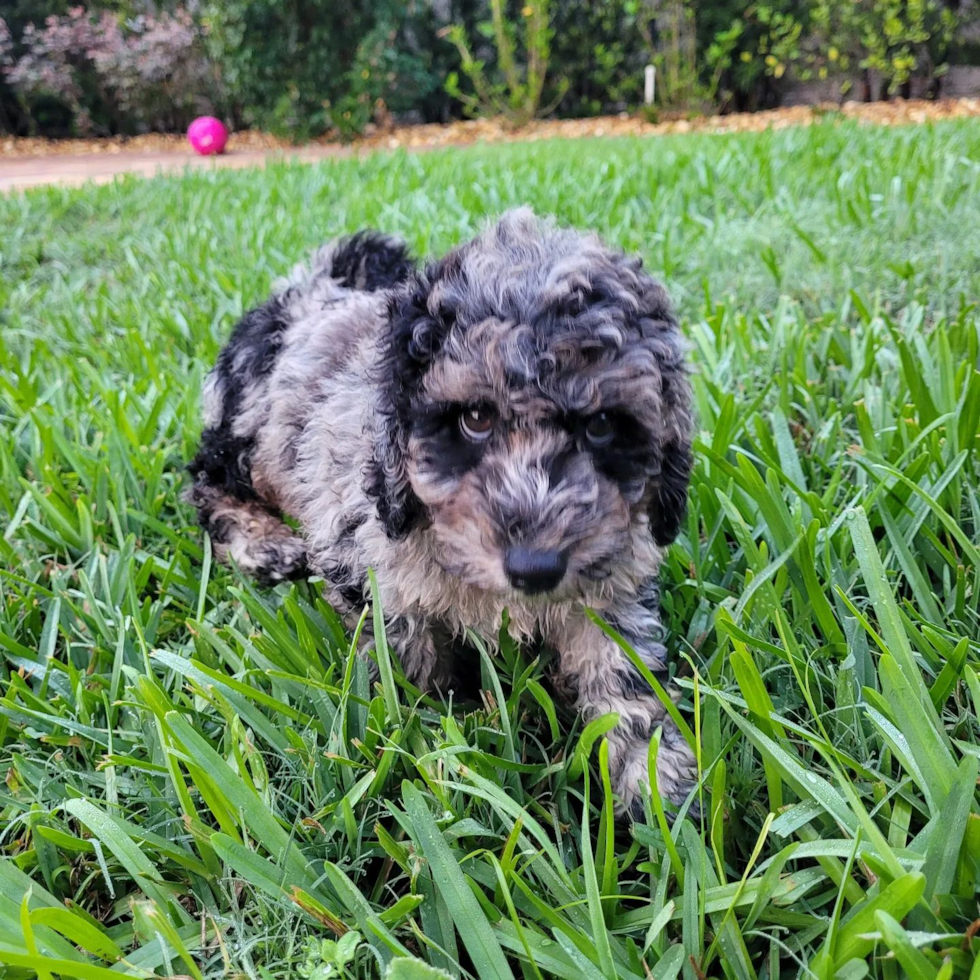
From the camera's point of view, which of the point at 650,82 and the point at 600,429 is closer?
the point at 600,429

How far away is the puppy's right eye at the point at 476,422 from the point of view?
1826 millimetres

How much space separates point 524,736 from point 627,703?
28 centimetres

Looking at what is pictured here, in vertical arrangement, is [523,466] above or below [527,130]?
below

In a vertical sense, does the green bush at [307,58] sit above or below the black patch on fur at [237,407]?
above

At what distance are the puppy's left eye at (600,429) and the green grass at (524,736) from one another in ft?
1.66

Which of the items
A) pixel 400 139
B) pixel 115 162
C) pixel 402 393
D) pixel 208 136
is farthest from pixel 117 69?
pixel 402 393

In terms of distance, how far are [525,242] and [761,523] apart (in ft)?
3.69

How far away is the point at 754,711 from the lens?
1712 mm

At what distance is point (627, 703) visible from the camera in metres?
1.99

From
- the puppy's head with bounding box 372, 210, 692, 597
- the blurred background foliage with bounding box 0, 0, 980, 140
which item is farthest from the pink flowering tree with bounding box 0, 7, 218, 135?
the puppy's head with bounding box 372, 210, 692, 597

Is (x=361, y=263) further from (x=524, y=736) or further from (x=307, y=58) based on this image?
(x=307, y=58)

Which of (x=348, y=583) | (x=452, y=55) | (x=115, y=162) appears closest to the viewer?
(x=348, y=583)

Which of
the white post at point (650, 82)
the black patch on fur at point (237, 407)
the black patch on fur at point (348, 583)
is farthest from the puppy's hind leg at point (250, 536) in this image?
the white post at point (650, 82)

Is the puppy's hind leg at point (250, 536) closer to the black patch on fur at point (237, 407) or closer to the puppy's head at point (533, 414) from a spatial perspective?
the black patch on fur at point (237, 407)
